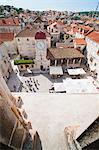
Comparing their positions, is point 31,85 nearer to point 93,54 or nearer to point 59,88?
point 59,88

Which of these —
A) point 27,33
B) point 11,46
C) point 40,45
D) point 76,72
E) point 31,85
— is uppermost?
point 27,33

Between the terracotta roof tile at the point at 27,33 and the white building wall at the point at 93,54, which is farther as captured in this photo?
the terracotta roof tile at the point at 27,33

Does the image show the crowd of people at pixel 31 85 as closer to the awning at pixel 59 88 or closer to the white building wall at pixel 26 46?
the awning at pixel 59 88

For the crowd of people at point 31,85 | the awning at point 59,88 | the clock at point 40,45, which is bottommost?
the crowd of people at point 31,85

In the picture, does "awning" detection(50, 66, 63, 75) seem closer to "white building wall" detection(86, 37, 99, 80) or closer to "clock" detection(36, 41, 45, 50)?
"clock" detection(36, 41, 45, 50)

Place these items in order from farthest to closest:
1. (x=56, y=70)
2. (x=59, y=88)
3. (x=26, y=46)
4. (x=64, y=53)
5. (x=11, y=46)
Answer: (x=11, y=46) → (x=26, y=46) → (x=64, y=53) → (x=56, y=70) → (x=59, y=88)

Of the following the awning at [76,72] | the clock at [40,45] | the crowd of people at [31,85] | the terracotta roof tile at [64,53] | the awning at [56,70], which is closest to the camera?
the crowd of people at [31,85]

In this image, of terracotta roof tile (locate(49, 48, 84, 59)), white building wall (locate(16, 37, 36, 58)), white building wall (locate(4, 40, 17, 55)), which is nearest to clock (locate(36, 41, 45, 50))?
terracotta roof tile (locate(49, 48, 84, 59))

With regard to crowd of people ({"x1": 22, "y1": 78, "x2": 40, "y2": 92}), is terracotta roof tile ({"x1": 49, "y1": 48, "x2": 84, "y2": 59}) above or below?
above

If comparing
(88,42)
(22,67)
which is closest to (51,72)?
(22,67)

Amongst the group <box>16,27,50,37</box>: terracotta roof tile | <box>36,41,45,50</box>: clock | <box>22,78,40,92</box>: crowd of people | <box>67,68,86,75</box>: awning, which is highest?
<box>16,27,50,37</box>: terracotta roof tile

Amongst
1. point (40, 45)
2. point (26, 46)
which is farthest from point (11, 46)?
point (40, 45)

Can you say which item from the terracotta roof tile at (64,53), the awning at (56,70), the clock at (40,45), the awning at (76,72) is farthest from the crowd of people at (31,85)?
the terracotta roof tile at (64,53)

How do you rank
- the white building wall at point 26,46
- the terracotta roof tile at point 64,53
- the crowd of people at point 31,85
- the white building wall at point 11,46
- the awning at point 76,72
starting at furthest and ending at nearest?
the white building wall at point 11,46, the white building wall at point 26,46, the terracotta roof tile at point 64,53, the awning at point 76,72, the crowd of people at point 31,85
